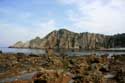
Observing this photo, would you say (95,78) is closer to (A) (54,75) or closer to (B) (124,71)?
(A) (54,75)

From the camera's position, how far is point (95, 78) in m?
24.7

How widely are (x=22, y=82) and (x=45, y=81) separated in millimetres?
3082

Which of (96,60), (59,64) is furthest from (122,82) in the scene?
(96,60)

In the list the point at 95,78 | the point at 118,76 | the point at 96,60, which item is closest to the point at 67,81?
the point at 95,78

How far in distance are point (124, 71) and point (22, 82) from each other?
12.4 m

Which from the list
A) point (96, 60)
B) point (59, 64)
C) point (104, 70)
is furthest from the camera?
point (96, 60)

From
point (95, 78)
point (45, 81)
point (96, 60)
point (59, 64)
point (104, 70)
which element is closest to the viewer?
point (45, 81)

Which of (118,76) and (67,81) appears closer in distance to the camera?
(67,81)

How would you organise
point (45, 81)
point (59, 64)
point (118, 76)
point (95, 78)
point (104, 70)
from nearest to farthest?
1. point (45, 81)
2. point (95, 78)
3. point (118, 76)
4. point (104, 70)
5. point (59, 64)

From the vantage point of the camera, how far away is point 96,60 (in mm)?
46812

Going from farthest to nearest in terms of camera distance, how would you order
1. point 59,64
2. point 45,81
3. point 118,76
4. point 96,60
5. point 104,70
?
point 96,60, point 59,64, point 104,70, point 118,76, point 45,81

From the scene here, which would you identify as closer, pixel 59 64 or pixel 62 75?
pixel 62 75

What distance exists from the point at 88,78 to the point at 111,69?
1287 cm

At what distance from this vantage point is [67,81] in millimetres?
25609
